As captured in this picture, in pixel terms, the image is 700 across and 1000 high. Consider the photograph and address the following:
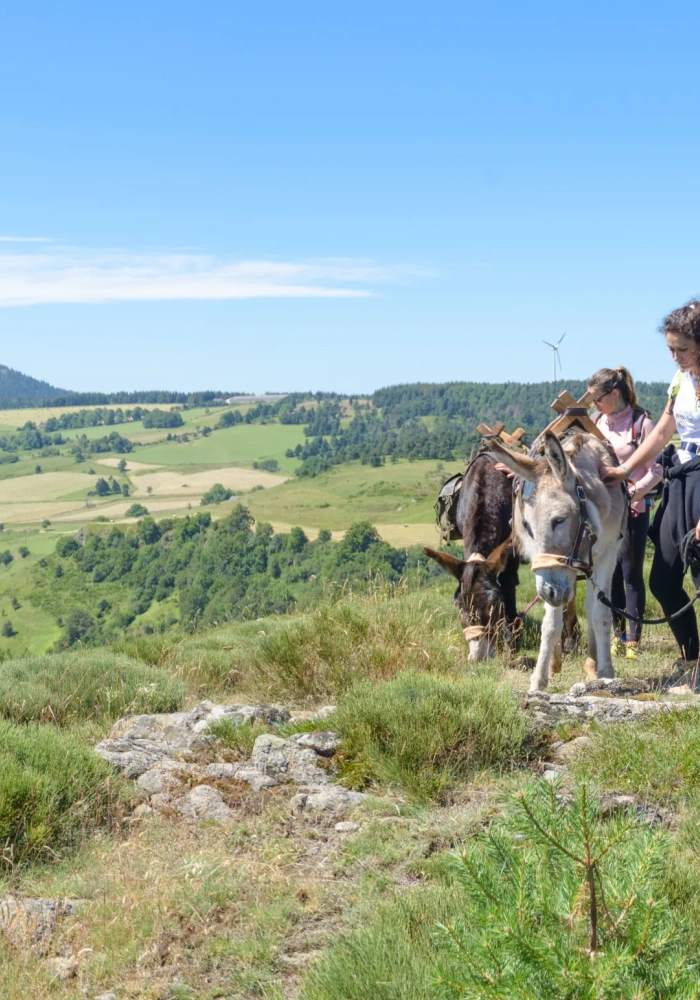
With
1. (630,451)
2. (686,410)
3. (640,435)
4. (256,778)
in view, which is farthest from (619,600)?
(256,778)

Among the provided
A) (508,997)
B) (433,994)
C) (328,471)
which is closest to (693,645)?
(433,994)

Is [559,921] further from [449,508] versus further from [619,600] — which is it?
[449,508]

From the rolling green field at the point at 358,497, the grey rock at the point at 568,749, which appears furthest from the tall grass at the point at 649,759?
the rolling green field at the point at 358,497

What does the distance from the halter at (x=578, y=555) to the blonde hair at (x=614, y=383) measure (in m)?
1.66

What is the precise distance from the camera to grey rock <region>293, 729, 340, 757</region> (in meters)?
Result: 4.90

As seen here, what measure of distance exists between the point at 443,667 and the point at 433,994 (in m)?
4.07

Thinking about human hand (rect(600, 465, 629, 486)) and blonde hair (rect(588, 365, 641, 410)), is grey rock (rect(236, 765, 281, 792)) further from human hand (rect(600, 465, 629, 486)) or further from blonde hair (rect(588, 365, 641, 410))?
blonde hair (rect(588, 365, 641, 410))

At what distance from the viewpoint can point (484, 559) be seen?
712 centimetres

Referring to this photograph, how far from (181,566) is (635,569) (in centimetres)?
8370

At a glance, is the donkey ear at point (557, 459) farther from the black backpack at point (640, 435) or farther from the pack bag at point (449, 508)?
the pack bag at point (449, 508)

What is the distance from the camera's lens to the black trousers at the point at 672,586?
20.4 ft

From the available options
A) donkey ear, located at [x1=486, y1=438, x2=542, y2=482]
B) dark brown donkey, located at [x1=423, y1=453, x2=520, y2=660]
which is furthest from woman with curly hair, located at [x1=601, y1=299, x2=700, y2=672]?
dark brown donkey, located at [x1=423, y1=453, x2=520, y2=660]

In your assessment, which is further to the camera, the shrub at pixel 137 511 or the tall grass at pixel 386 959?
the shrub at pixel 137 511

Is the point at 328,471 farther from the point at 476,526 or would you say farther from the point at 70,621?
the point at 476,526
